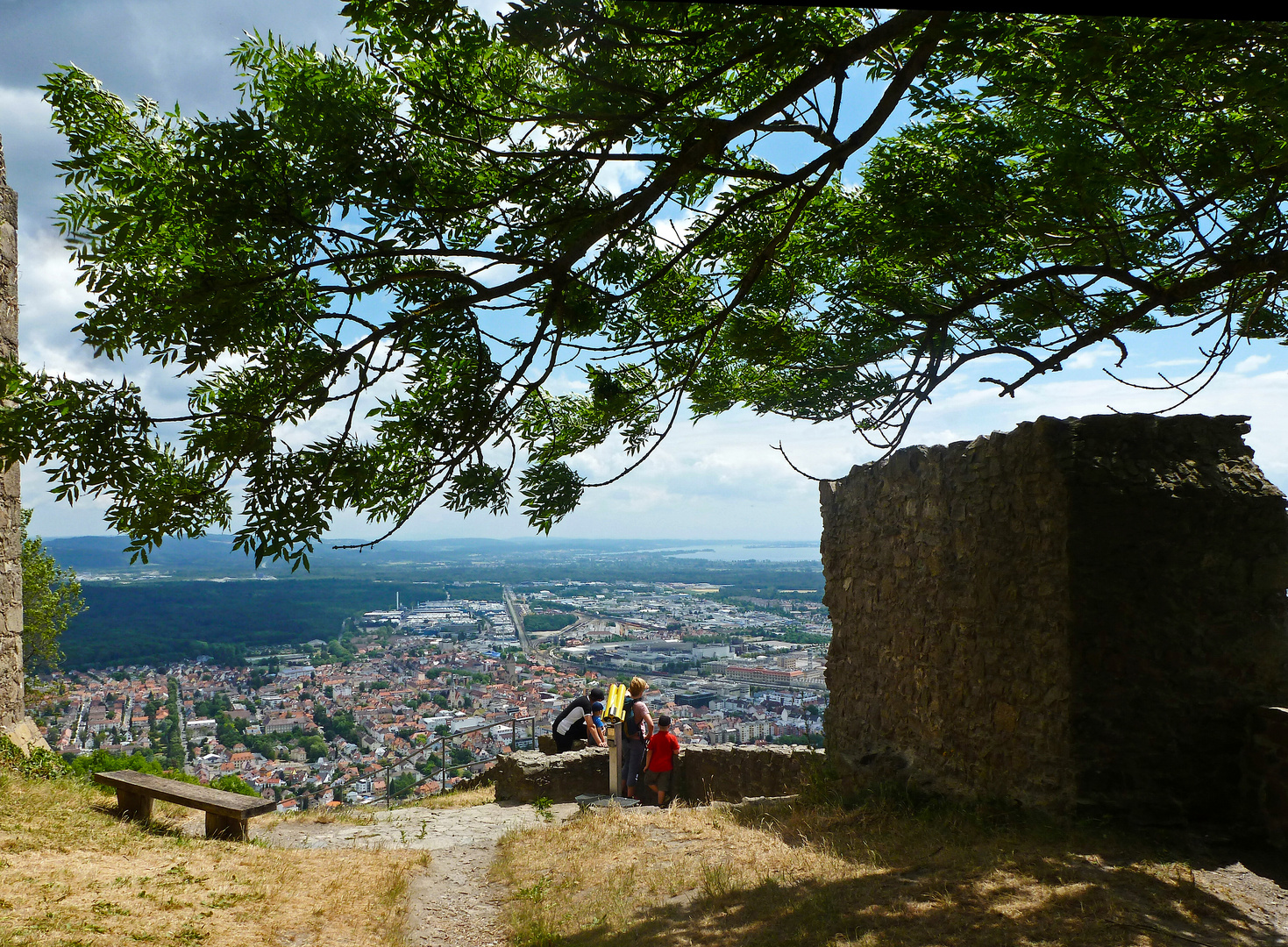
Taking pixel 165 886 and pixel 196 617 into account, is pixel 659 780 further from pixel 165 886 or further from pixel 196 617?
pixel 196 617

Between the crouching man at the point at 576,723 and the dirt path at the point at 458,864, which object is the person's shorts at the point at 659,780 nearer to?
the dirt path at the point at 458,864

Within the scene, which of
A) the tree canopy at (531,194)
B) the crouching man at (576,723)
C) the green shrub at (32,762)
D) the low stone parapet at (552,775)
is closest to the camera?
the tree canopy at (531,194)

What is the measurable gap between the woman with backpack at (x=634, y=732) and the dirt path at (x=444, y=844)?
0.79 meters

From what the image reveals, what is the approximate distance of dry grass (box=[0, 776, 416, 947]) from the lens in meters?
4.32

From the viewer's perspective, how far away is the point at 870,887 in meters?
4.45

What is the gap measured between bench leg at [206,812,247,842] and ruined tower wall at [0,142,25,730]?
2423 millimetres

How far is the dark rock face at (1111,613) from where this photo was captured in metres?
4.93

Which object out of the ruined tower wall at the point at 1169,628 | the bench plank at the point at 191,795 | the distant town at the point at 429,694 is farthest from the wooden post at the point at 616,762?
the ruined tower wall at the point at 1169,628

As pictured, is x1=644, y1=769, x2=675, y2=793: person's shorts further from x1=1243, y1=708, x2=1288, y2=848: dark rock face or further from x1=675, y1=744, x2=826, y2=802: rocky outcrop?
x1=1243, y1=708, x2=1288, y2=848: dark rock face

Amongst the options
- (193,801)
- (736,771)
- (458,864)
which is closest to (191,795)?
(193,801)

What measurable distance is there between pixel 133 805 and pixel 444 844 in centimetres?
263

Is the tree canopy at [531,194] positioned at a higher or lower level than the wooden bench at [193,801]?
higher

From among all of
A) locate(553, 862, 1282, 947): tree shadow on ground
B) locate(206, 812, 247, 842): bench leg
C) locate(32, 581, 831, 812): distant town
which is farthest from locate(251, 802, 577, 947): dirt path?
locate(32, 581, 831, 812): distant town

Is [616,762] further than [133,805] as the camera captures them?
Yes
